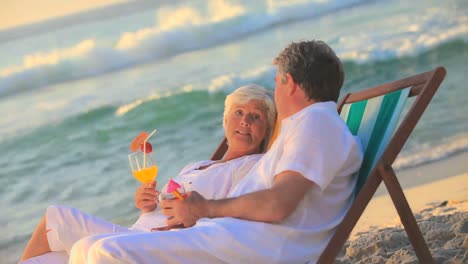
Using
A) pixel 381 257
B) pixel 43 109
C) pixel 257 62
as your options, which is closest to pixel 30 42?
pixel 43 109

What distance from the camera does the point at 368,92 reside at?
2959mm

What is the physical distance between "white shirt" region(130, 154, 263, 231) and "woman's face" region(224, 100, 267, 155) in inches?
2.4

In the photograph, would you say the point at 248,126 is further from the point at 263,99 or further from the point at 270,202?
the point at 270,202

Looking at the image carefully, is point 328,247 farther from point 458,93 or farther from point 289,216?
point 458,93

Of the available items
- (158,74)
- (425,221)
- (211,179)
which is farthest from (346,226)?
(158,74)

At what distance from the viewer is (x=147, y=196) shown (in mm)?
3100

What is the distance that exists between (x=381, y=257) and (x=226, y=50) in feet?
23.3

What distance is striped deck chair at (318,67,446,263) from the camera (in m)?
2.39

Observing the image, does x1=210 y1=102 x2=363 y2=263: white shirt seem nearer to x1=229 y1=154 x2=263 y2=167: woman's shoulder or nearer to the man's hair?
the man's hair

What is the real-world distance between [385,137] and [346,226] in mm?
397

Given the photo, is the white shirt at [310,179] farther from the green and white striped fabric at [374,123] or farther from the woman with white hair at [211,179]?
the woman with white hair at [211,179]

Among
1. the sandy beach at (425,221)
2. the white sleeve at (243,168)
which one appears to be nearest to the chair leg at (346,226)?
the white sleeve at (243,168)

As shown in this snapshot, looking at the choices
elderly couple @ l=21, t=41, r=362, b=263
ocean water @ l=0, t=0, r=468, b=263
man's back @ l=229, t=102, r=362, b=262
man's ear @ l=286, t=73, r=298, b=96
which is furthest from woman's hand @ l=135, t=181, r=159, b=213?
ocean water @ l=0, t=0, r=468, b=263

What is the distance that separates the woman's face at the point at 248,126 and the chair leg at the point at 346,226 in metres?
0.77
